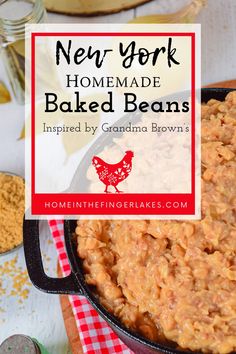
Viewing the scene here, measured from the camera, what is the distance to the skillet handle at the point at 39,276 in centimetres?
128

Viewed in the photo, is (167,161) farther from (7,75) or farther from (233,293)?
(7,75)

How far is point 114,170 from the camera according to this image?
53.5 inches

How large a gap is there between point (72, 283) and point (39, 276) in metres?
0.07

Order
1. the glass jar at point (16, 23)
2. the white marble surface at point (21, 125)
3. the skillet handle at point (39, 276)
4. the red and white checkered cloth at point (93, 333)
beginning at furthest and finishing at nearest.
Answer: the glass jar at point (16, 23)
the white marble surface at point (21, 125)
the red and white checkered cloth at point (93, 333)
the skillet handle at point (39, 276)

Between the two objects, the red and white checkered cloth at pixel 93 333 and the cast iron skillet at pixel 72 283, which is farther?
the red and white checkered cloth at pixel 93 333

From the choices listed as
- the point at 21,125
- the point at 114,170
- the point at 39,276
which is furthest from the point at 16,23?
the point at 39,276

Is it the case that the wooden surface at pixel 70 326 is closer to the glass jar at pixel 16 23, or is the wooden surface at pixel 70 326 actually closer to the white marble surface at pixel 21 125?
the white marble surface at pixel 21 125

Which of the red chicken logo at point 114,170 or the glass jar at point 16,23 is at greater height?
the glass jar at point 16,23

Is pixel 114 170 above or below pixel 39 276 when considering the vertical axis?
above

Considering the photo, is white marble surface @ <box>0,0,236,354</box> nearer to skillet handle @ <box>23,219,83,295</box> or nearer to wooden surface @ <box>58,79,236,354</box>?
wooden surface @ <box>58,79,236,354</box>

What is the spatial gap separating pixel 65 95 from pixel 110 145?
493 millimetres

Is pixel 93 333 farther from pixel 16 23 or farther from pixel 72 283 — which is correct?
pixel 16 23

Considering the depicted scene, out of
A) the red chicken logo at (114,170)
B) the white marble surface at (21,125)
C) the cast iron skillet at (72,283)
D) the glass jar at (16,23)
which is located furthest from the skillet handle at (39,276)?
the glass jar at (16,23)

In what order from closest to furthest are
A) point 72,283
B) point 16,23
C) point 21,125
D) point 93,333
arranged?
point 72,283
point 93,333
point 16,23
point 21,125
